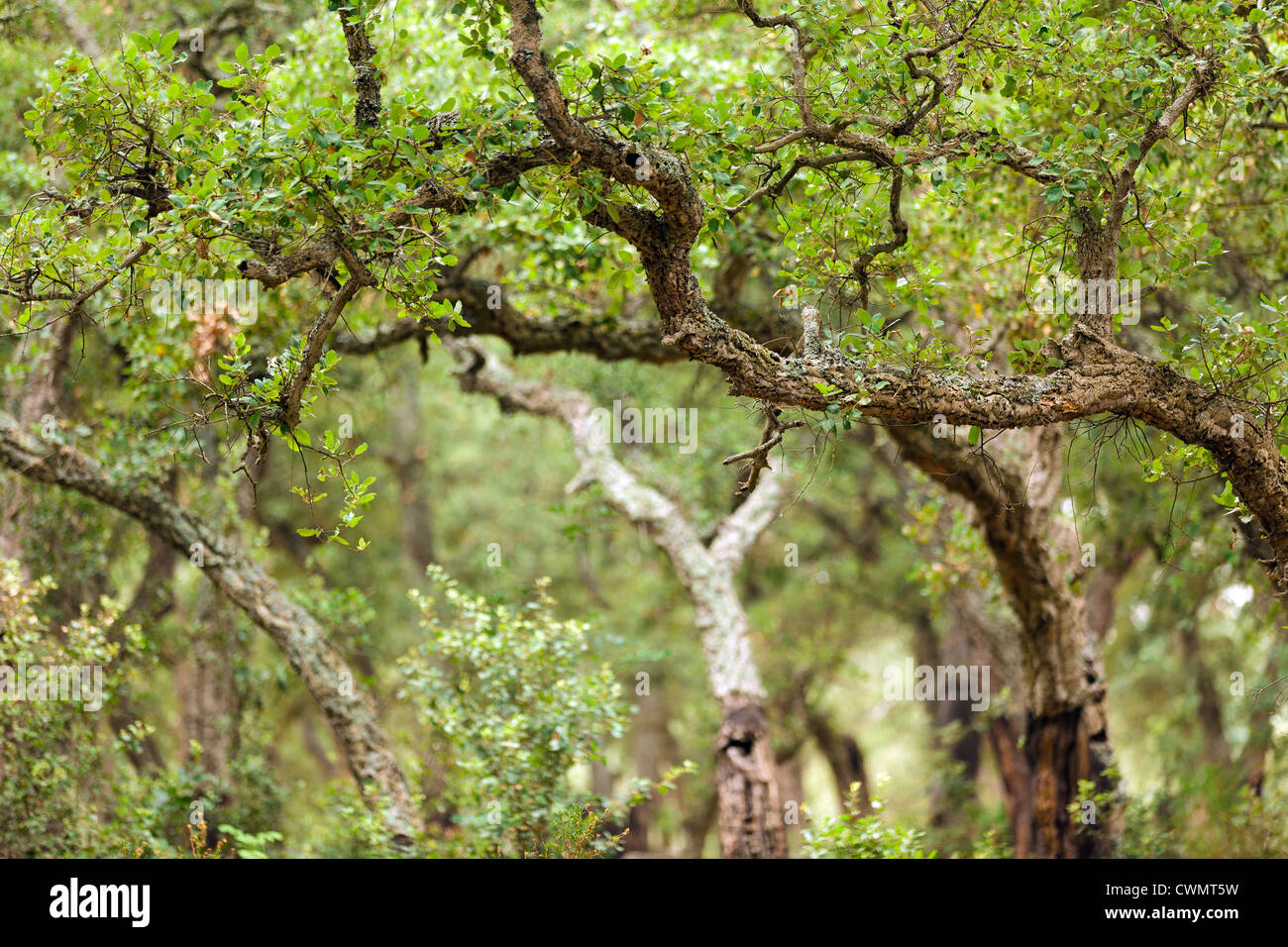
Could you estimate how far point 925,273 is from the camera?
19.4ft

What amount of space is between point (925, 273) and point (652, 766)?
1275 cm

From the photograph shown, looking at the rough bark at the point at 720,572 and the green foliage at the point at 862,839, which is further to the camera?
the rough bark at the point at 720,572

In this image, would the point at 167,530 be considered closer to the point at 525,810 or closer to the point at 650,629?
the point at 525,810
